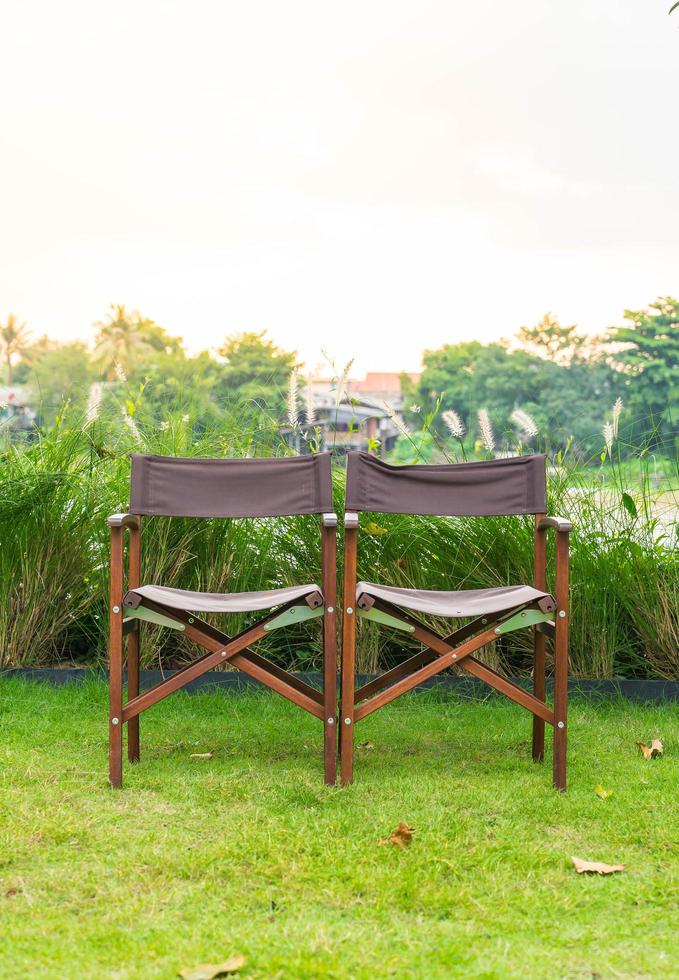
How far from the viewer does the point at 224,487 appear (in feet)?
8.57

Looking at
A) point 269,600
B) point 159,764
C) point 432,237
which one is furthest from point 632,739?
point 432,237

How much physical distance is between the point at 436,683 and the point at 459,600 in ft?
2.94

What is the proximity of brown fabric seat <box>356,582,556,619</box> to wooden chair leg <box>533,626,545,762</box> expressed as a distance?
19 cm

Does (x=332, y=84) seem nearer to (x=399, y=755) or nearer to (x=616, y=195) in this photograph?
(x=616, y=195)

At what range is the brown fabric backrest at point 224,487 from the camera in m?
2.58


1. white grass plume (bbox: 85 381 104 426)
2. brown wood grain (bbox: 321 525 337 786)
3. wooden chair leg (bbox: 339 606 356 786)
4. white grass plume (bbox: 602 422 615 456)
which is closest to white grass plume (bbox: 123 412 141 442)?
white grass plume (bbox: 85 381 104 426)

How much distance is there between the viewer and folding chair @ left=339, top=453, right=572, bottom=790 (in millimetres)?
2379

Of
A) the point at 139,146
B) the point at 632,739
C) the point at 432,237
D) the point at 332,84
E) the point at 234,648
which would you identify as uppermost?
the point at 332,84

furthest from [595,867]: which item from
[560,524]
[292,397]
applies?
[292,397]

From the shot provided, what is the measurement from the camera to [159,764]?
8.45 ft

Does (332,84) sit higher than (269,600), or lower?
higher

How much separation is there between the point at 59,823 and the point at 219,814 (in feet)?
1.17

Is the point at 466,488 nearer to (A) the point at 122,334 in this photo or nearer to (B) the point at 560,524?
(B) the point at 560,524

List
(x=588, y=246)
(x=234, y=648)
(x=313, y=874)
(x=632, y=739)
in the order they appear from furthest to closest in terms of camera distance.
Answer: (x=588, y=246) → (x=632, y=739) → (x=234, y=648) → (x=313, y=874)
